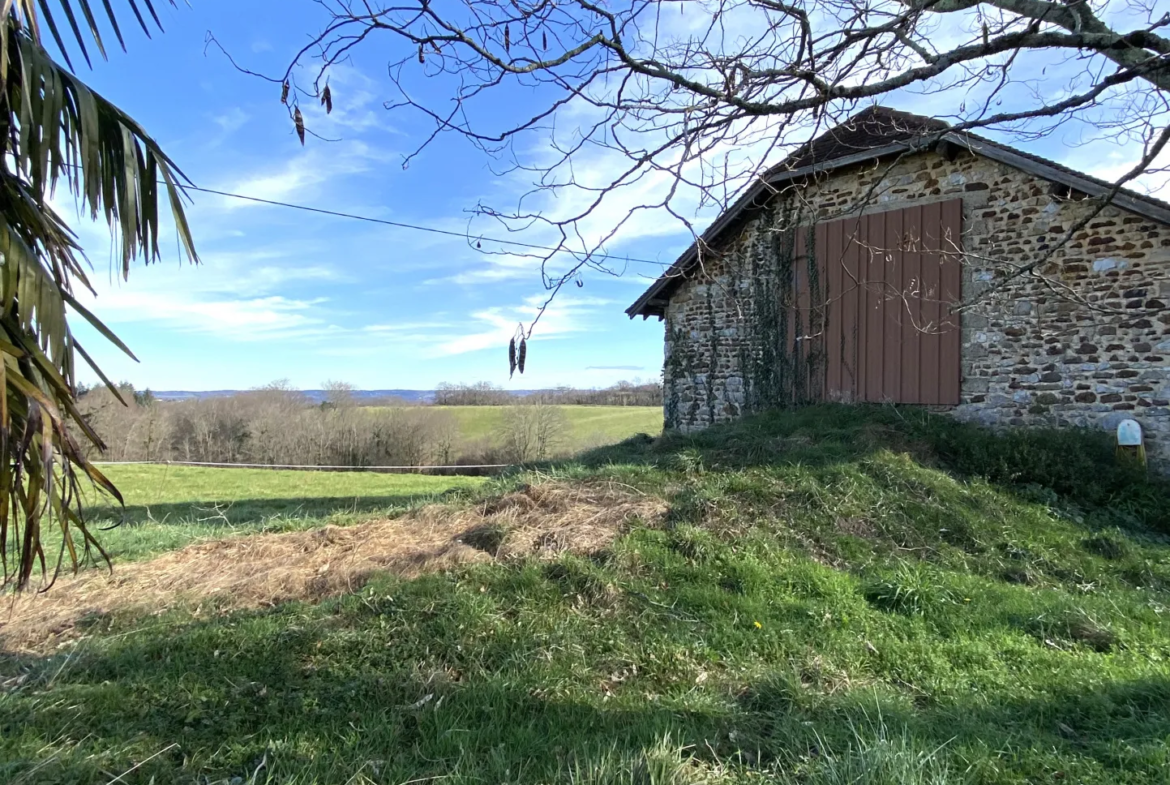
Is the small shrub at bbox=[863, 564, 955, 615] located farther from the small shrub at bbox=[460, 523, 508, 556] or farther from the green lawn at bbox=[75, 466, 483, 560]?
the green lawn at bbox=[75, 466, 483, 560]

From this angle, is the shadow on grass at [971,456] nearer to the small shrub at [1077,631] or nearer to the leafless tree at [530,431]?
the small shrub at [1077,631]

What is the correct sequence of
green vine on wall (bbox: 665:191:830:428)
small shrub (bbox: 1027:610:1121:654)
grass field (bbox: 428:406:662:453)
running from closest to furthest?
small shrub (bbox: 1027:610:1121:654) → green vine on wall (bbox: 665:191:830:428) → grass field (bbox: 428:406:662:453)

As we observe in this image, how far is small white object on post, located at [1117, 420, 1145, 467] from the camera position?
308 inches

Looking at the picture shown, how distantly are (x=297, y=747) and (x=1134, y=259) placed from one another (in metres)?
10.3

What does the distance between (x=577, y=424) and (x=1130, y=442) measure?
28.6 metres

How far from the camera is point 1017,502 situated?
6.96 meters

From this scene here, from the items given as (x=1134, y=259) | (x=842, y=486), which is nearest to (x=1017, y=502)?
(x=842, y=486)

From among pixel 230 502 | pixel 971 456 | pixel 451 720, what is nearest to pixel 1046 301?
pixel 971 456

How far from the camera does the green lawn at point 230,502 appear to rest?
7090 mm

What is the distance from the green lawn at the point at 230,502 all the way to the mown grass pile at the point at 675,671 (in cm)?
108

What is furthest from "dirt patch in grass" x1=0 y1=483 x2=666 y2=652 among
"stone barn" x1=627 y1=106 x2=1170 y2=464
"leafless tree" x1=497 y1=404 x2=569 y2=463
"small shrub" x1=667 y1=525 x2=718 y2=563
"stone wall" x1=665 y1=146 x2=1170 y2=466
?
"leafless tree" x1=497 y1=404 x2=569 y2=463

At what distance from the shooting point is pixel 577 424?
35594 millimetres

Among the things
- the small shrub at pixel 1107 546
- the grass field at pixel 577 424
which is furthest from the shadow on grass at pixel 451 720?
the grass field at pixel 577 424

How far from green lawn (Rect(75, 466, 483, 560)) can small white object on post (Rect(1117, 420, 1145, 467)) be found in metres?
8.11
